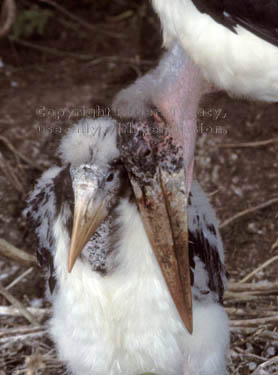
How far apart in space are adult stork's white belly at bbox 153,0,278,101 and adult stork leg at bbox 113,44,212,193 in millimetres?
45

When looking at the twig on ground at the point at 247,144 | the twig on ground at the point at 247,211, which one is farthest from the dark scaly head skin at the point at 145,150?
the twig on ground at the point at 247,144

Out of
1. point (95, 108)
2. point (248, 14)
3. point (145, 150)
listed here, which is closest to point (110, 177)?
point (145, 150)

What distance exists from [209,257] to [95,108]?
100 centimetres

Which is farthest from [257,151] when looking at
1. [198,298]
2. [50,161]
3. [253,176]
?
[198,298]

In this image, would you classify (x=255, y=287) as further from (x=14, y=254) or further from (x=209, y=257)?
(x=14, y=254)

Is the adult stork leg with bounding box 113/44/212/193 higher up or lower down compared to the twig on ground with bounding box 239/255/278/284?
higher up

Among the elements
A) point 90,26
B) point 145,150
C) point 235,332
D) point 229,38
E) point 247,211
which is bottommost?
point 235,332

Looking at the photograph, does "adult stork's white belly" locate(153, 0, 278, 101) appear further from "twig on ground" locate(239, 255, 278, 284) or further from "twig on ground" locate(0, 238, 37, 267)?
"twig on ground" locate(0, 238, 37, 267)

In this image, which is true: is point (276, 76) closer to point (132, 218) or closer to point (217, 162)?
point (132, 218)

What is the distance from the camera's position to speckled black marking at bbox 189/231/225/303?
174 cm

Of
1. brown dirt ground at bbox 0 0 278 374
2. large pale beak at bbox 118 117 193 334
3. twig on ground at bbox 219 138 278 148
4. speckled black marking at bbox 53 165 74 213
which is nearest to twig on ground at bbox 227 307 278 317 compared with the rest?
brown dirt ground at bbox 0 0 278 374

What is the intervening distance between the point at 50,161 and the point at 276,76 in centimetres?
129

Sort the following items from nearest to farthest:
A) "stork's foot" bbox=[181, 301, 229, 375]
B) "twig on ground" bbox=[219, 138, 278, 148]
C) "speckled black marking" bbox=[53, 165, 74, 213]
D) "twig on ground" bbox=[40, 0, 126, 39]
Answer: "speckled black marking" bbox=[53, 165, 74, 213], "stork's foot" bbox=[181, 301, 229, 375], "twig on ground" bbox=[219, 138, 278, 148], "twig on ground" bbox=[40, 0, 126, 39]

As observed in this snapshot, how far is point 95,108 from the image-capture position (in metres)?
2.58
